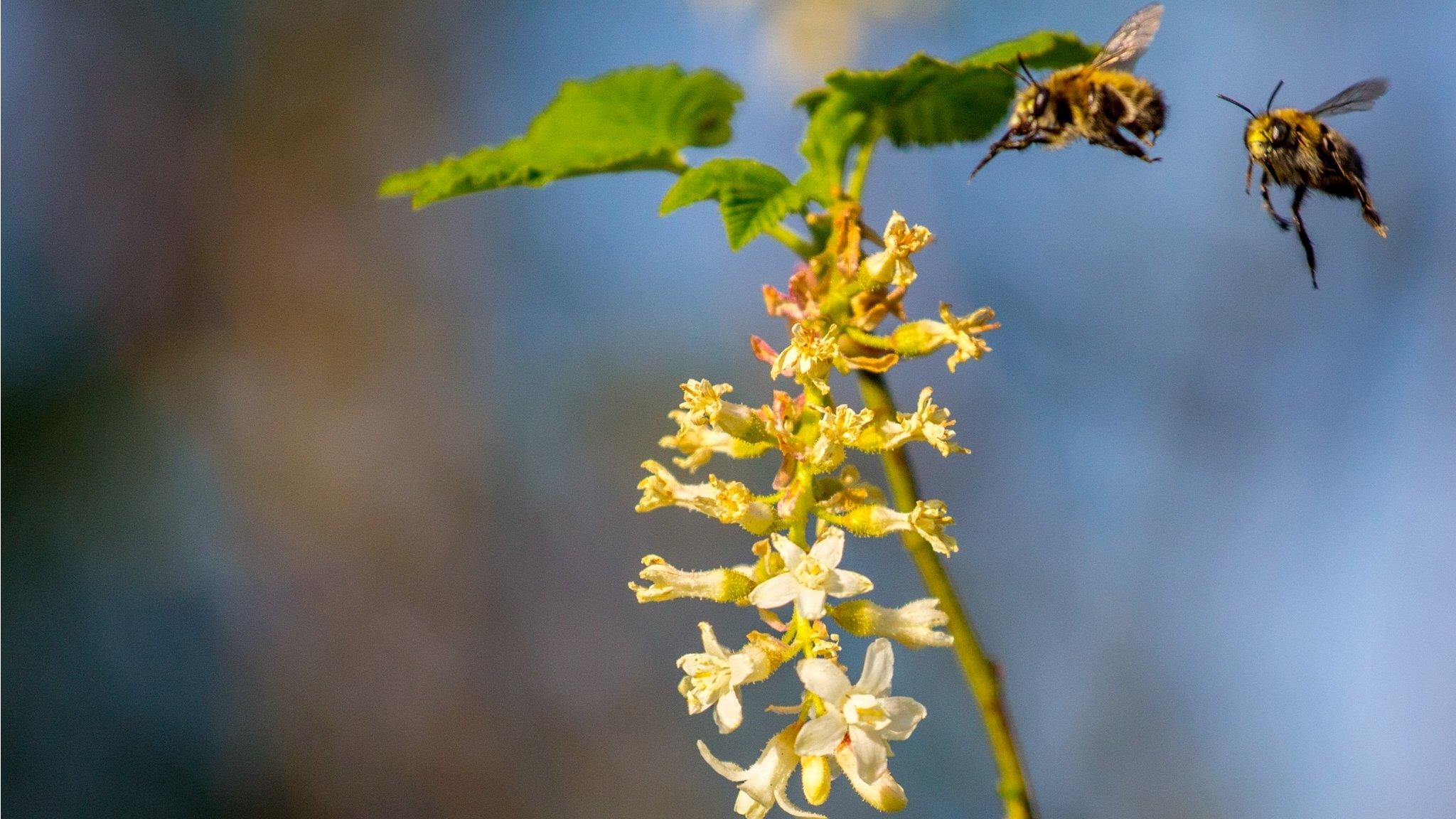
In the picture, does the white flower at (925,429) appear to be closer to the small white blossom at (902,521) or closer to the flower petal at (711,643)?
the small white blossom at (902,521)

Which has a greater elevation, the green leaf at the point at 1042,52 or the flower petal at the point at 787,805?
the green leaf at the point at 1042,52

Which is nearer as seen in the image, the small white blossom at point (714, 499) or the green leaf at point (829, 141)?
the small white blossom at point (714, 499)

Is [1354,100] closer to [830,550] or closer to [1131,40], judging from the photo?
[1131,40]

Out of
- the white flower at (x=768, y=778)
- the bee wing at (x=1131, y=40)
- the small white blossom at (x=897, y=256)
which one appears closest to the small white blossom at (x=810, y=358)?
the small white blossom at (x=897, y=256)

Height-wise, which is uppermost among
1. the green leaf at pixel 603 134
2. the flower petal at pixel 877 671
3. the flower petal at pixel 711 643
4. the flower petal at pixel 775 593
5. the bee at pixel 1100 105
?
the green leaf at pixel 603 134

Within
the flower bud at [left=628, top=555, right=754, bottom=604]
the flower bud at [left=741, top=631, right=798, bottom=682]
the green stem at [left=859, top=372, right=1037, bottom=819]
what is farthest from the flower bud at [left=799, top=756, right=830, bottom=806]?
the green stem at [left=859, top=372, right=1037, bottom=819]

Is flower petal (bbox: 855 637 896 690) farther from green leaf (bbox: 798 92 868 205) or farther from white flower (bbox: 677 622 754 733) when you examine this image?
green leaf (bbox: 798 92 868 205)

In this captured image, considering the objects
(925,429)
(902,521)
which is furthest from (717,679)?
(925,429)
